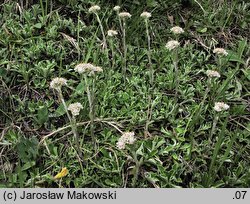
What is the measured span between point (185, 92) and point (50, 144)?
3.58 ft

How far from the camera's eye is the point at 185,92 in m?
3.18

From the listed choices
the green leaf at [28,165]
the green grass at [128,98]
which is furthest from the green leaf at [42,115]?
the green leaf at [28,165]

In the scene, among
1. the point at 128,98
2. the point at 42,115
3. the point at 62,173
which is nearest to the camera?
the point at 62,173

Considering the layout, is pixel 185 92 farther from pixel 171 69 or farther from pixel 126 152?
pixel 126 152

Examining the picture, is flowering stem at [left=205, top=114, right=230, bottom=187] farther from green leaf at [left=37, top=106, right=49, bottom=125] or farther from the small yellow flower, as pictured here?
green leaf at [left=37, top=106, right=49, bottom=125]

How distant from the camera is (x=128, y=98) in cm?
312

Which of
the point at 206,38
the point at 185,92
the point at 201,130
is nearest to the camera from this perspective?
the point at 201,130

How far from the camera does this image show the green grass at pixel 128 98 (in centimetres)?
269

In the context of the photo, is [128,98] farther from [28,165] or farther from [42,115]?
[28,165]

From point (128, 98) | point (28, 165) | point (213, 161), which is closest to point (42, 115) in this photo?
point (28, 165)

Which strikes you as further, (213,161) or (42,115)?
(42,115)

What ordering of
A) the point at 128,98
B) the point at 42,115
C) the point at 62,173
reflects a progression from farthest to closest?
the point at 128,98 < the point at 42,115 < the point at 62,173

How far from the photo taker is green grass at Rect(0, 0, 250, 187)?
2.69 m
